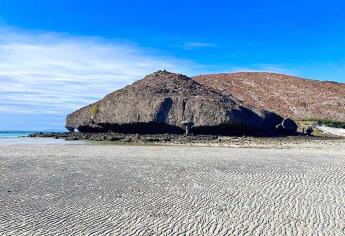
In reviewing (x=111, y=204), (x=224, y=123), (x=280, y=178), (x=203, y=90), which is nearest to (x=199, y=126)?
(x=224, y=123)

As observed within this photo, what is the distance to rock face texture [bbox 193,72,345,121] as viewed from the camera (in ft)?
209

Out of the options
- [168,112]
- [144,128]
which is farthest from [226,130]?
[144,128]

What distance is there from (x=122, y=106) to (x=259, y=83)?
33835 mm

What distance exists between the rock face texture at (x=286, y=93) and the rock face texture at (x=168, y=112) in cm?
1562

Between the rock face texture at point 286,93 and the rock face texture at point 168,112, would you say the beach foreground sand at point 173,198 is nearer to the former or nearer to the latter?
the rock face texture at point 168,112

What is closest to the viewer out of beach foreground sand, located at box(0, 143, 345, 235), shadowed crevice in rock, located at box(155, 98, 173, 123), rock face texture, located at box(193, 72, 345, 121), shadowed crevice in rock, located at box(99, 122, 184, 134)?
beach foreground sand, located at box(0, 143, 345, 235)

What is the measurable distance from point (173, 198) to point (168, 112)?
34.9 m

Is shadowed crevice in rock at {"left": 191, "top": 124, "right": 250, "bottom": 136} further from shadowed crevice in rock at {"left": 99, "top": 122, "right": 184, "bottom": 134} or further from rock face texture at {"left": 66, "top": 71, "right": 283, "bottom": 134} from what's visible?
shadowed crevice in rock at {"left": 99, "top": 122, "right": 184, "bottom": 134}

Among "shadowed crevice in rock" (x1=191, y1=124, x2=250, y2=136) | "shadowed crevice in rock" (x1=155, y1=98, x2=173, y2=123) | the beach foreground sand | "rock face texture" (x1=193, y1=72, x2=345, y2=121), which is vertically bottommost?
the beach foreground sand

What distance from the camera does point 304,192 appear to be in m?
12.8

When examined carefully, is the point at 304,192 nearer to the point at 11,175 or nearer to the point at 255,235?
the point at 255,235

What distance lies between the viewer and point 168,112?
46.8m

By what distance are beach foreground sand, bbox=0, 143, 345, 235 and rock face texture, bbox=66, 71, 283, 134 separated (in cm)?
2545

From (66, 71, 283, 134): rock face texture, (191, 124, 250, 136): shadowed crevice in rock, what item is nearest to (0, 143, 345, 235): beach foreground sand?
(191, 124, 250, 136): shadowed crevice in rock
